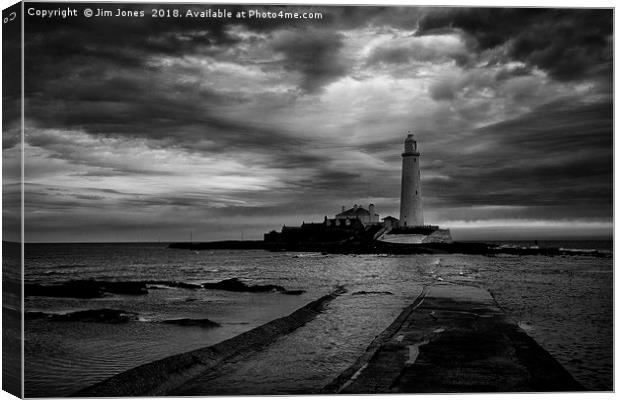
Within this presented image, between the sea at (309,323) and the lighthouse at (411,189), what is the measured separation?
86 centimetres

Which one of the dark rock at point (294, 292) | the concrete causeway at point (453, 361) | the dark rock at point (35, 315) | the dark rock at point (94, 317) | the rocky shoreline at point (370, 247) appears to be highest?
the rocky shoreline at point (370, 247)

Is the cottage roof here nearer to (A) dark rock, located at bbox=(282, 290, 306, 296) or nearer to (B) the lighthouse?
(B) the lighthouse

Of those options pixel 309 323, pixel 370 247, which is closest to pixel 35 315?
pixel 309 323

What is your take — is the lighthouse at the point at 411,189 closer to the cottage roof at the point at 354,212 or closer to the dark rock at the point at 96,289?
the cottage roof at the point at 354,212

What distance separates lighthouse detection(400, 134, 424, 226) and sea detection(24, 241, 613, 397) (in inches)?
33.9

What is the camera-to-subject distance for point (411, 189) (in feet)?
20.3

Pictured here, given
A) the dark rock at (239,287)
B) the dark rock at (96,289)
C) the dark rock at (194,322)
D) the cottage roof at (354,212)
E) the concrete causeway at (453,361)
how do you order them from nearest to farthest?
the concrete causeway at (453,361) → the dark rock at (96,289) → the cottage roof at (354,212) → the dark rock at (194,322) → the dark rock at (239,287)

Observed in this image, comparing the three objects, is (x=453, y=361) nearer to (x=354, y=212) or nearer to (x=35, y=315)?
(x=354, y=212)

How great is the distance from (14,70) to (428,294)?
19.7 feet

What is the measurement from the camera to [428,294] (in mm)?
8539

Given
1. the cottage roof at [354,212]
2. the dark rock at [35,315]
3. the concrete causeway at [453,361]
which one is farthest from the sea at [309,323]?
the cottage roof at [354,212]

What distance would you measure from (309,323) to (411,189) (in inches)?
91.7

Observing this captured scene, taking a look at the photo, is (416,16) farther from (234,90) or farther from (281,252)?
(281,252)

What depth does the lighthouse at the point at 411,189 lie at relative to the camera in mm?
5762
